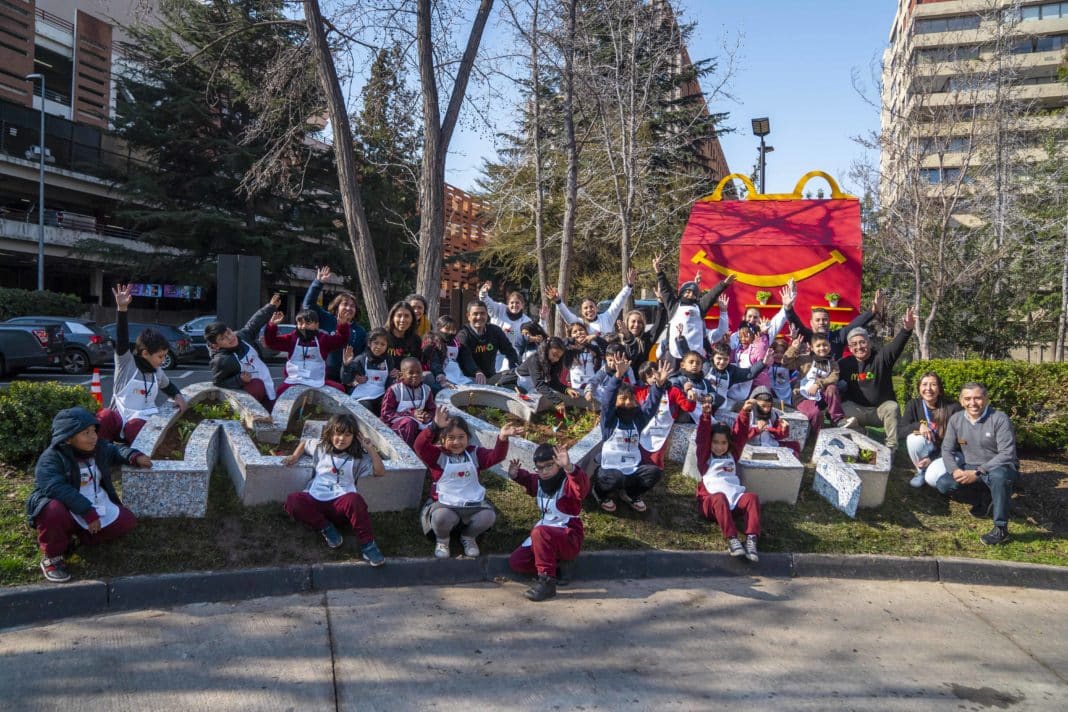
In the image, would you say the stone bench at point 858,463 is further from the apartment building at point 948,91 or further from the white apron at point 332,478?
the apartment building at point 948,91

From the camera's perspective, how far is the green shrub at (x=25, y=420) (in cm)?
606

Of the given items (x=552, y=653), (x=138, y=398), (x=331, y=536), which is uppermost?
(x=138, y=398)

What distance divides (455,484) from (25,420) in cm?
365

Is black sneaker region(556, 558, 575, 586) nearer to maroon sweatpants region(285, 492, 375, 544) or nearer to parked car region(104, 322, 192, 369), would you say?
maroon sweatpants region(285, 492, 375, 544)

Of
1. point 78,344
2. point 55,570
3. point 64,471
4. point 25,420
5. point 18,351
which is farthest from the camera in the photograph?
point 78,344

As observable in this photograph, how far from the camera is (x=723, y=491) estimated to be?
6.18m

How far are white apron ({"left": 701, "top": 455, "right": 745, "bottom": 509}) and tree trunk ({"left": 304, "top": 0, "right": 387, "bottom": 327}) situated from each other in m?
5.15

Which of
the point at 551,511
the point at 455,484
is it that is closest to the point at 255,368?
the point at 455,484

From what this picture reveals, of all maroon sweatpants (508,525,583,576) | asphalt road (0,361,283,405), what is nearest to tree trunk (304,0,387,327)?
maroon sweatpants (508,525,583,576)

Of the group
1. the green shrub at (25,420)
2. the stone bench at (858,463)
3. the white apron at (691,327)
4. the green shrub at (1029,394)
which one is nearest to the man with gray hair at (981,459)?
the stone bench at (858,463)

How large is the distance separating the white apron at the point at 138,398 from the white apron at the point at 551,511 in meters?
3.45

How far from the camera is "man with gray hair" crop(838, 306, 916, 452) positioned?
325 inches

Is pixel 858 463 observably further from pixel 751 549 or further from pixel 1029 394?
pixel 1029 394

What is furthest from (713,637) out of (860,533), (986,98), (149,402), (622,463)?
(986,98)
